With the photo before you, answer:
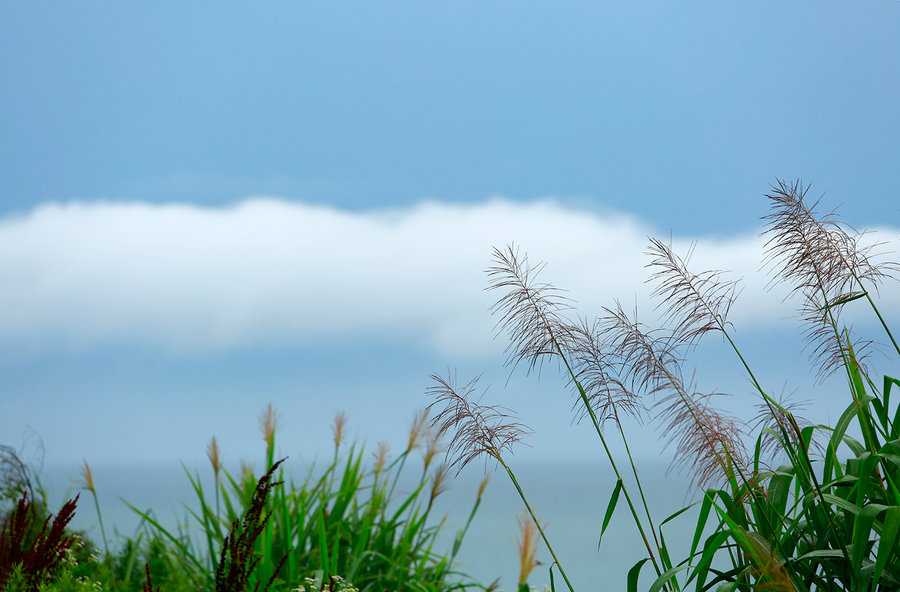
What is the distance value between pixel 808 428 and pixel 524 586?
53.7 inches

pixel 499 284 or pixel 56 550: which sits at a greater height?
pixel 499 284

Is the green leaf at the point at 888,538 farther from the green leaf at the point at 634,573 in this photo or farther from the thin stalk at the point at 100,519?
the thin stalk at the point at 100,519

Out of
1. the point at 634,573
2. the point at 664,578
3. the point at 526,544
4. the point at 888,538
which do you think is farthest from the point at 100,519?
the point at 888,538

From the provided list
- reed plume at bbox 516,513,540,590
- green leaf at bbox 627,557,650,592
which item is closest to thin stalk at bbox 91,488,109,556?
reed plume at bbox 516,513,540,590

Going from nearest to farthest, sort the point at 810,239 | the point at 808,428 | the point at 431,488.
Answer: the point at 808,428 → the point at 810,239 → the point at 431,488

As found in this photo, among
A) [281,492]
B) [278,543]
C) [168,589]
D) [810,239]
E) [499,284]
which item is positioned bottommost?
[168,589]

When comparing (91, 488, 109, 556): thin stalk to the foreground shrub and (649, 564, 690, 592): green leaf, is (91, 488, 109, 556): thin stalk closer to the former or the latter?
the foreground shrub

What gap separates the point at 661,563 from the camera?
217cm

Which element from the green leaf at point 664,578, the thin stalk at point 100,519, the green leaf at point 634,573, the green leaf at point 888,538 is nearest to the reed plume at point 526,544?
the green leaf at point 634,573

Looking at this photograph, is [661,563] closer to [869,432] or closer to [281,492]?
[869,432]

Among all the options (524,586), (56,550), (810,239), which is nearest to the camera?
(810,239)

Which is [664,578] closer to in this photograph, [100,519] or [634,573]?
[634,573]

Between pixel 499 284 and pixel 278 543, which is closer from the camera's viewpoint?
pixel 499 284

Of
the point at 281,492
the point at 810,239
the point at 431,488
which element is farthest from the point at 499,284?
the point at 281,492
